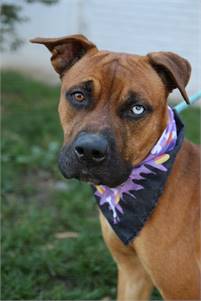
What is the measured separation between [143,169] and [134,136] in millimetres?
362

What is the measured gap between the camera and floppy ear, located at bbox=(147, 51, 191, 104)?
3389 mm

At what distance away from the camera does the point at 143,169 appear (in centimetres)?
367

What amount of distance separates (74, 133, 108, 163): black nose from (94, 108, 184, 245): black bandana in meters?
0.54

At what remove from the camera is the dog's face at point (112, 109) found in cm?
321

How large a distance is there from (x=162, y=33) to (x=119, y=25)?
83 cm

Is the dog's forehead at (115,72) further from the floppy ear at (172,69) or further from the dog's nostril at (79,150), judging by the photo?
the dog's nostril at (79,150)

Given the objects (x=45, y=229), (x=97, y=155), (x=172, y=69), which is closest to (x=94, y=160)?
(x=97, y=155)

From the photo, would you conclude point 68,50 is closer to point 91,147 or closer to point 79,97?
point 79,97

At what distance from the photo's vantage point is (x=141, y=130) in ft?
11.1

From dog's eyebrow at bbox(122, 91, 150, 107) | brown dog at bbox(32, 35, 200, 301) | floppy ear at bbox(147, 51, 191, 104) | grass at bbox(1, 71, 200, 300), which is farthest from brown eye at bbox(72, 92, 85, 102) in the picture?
grass at bbox(1, 71, 200, 300)

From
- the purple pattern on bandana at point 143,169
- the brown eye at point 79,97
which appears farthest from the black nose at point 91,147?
the purple pattern on bandana at point 143,169

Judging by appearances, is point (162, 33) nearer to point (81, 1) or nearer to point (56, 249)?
point (81, 1)

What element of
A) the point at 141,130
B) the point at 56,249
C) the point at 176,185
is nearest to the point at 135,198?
the point at 176,185

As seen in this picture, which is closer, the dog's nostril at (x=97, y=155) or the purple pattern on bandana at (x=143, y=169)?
the dog's nostril at (x=97, y=155)
